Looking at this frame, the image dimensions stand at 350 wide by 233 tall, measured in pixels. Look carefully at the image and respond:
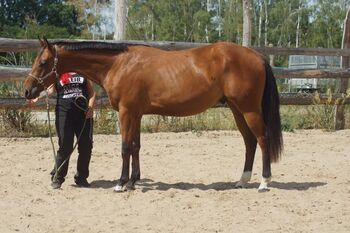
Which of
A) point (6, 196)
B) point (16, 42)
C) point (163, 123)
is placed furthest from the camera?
point (163, 123)

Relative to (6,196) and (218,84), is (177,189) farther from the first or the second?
(6,196)

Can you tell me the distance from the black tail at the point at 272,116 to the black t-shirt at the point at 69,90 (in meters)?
2.12

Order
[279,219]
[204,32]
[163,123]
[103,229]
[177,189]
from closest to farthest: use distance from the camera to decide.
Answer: [103,229] → [279,219] → [177,189] → [163,123] → [204,32]

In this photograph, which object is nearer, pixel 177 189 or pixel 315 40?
pixel 177 189

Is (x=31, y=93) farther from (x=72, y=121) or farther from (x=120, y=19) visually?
(x=120, y=19)

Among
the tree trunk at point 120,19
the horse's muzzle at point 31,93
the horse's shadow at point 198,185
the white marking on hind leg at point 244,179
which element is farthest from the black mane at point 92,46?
the tree trunk at point 120,19

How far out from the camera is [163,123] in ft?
36.5

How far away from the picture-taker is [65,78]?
21.6 ft

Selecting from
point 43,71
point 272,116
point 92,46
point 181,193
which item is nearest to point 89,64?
point 92,46

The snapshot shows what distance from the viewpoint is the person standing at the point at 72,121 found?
6484 mm

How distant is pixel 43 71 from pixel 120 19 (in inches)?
199

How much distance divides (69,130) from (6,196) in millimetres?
1034

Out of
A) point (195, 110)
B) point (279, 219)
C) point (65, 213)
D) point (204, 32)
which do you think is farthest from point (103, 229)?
point (204, 32)

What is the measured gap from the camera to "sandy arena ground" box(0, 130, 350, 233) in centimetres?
511
